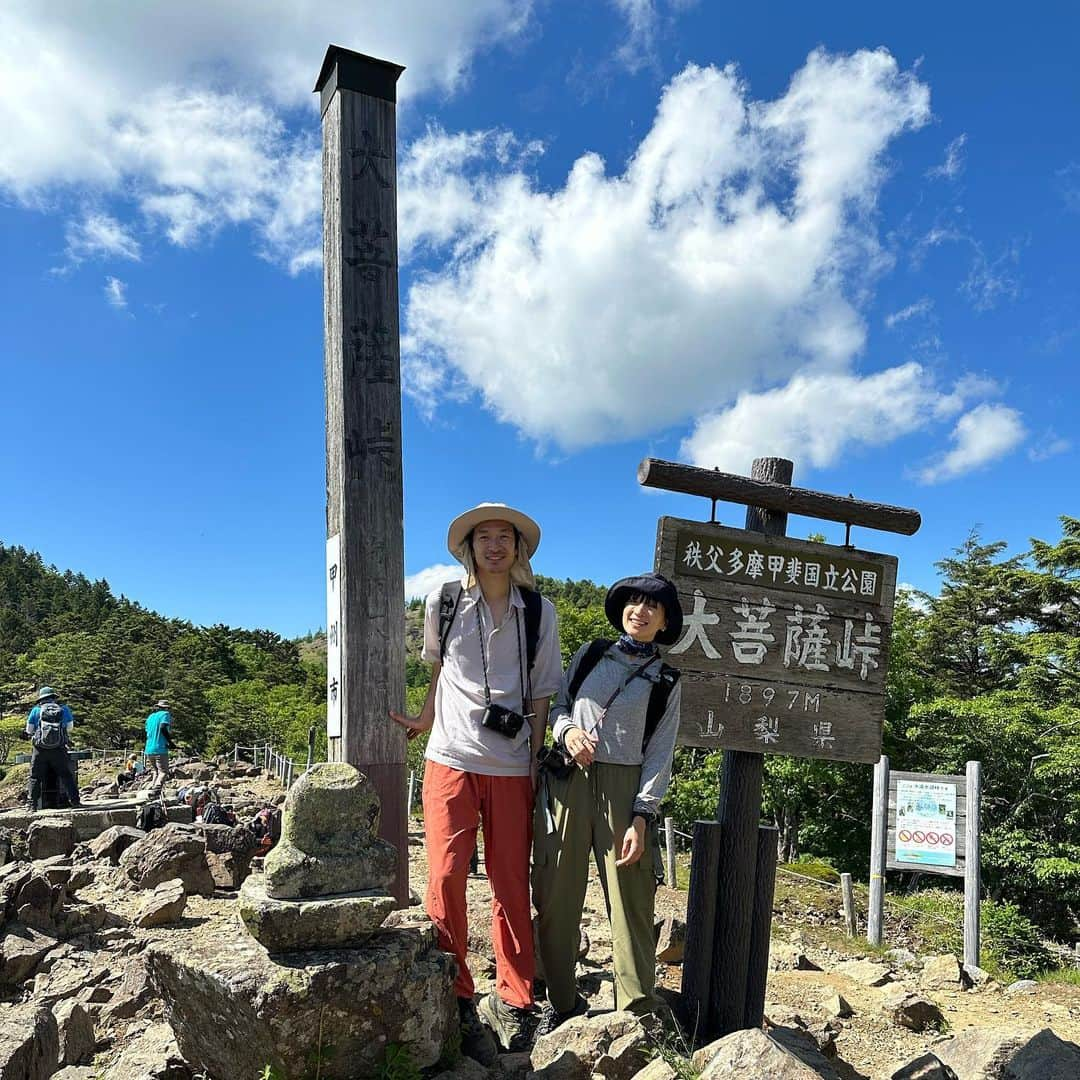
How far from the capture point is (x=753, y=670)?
402 cm

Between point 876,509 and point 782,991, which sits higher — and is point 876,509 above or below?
above

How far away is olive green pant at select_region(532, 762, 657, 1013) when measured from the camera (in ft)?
10.9

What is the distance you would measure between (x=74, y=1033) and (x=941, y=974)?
5451 mm

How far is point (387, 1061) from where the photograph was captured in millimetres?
2705

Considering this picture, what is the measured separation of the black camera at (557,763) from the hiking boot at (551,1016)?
2.93 feet

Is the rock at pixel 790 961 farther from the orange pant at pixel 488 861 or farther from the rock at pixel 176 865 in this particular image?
the rock at pixel 176 865

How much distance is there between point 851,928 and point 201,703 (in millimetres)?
52347

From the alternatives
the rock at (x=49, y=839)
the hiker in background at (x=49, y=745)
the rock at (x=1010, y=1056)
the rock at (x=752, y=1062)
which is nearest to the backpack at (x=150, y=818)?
the rock at (x=49, y=839)

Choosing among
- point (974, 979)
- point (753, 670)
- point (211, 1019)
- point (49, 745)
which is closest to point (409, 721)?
point (211, 1019)

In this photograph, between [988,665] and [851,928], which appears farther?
[988,665]

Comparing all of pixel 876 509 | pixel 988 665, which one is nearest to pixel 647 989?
pixel 876 509

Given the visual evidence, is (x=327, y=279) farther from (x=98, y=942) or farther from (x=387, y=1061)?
(x=98, y=942)

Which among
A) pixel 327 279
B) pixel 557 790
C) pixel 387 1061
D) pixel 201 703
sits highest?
pixel 327 279

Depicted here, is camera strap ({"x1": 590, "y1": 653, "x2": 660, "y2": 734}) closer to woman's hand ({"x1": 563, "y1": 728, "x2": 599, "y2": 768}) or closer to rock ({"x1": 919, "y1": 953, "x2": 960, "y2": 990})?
woman's hand ({"x1": 563, "y1": 728, "x2": 599, "y2": 768})
